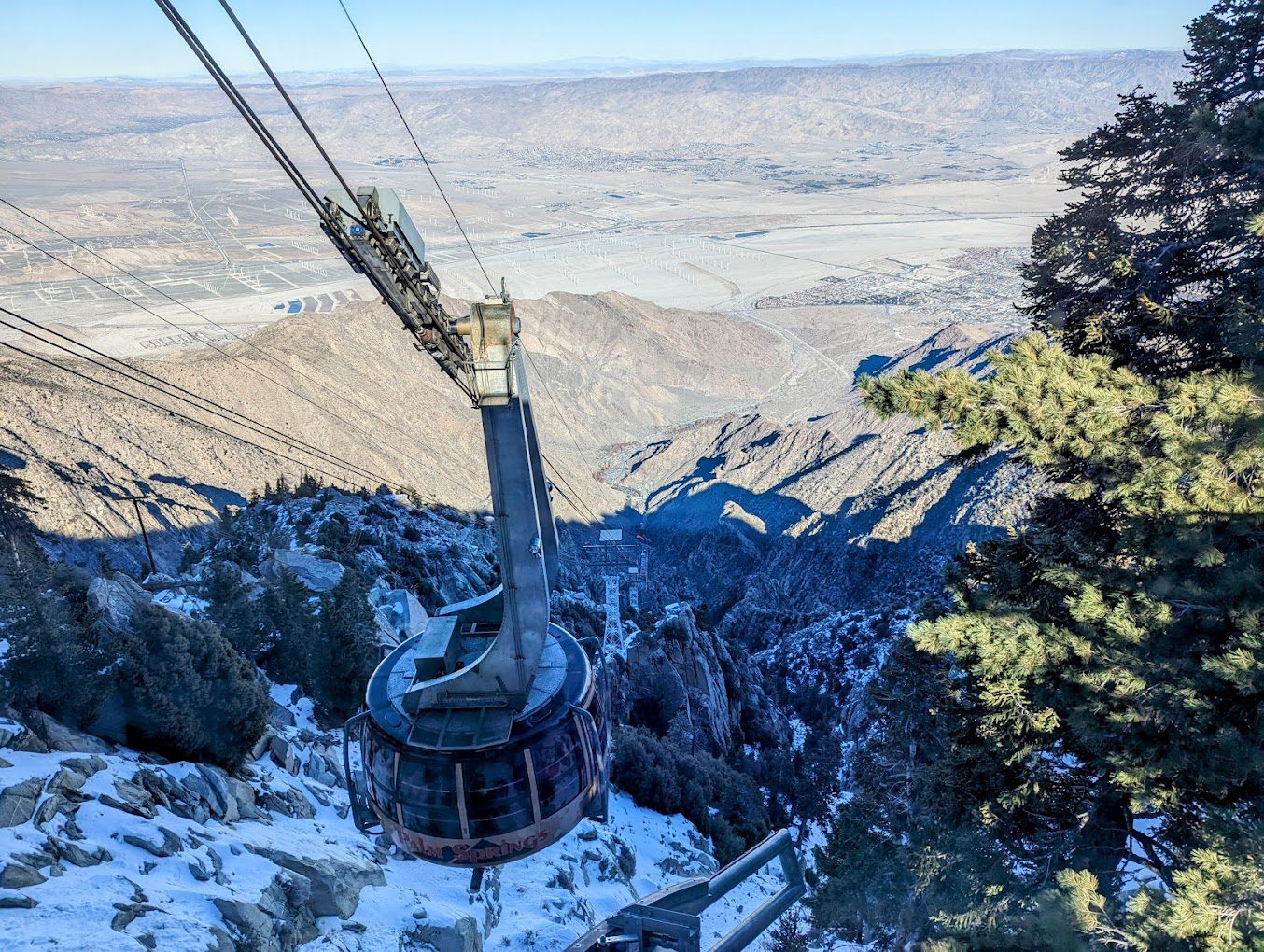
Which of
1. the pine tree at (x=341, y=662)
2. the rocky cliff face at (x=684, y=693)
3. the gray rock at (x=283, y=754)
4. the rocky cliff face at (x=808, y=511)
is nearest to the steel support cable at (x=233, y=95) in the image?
the gray rock at (x=283, y=754)

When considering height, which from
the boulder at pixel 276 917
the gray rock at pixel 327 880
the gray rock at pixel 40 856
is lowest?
the gray rock at pixel 327 880

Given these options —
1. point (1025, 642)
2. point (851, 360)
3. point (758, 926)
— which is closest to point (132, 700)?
point (758, 926)

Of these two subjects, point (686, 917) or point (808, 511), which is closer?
point (686, 917)

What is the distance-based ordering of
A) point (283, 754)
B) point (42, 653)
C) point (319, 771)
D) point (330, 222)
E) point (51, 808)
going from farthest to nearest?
point (319, 771)
point (283, 754)
point (42, 653)
point (51, 808)
point (330, 222)

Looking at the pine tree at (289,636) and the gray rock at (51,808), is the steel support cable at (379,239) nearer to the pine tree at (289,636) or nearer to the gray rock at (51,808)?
the gray rock at (51,808)

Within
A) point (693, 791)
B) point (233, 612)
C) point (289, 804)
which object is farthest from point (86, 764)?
point (693, 791)

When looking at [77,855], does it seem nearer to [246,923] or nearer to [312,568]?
[246,923]

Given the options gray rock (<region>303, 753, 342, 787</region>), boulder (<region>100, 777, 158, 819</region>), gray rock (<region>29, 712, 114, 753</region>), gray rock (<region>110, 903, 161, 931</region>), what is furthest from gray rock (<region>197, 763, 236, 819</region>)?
gray rock (<region>110, 903, 161, 931</region>)

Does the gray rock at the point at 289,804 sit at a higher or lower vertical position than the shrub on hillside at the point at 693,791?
higher
